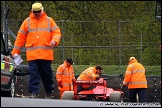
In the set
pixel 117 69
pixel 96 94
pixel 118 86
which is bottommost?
pixel 118 86

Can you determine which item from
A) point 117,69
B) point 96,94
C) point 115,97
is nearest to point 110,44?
point 117,69

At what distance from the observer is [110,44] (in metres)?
19.2

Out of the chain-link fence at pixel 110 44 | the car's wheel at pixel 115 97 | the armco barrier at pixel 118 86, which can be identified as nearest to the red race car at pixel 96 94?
the car's wheel at pixel 115 97

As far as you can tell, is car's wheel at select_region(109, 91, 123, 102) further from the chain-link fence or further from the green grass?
the chain-link fence

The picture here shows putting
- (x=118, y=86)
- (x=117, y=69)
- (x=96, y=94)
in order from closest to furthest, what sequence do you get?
(x=96, y=94) < (x=118, y=86) < (x=117, y=69)

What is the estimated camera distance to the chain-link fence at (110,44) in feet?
62.6

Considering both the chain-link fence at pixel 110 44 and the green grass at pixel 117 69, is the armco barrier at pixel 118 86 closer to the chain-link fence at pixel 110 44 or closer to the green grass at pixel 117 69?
the green grass at pixel 117 69

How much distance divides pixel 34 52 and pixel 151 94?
27.1 ft

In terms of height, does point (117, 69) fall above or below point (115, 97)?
above

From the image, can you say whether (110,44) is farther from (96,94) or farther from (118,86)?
(96,94)

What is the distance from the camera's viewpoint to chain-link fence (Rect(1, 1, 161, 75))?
1909 centimetres

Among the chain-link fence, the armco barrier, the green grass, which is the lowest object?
the armco barrier

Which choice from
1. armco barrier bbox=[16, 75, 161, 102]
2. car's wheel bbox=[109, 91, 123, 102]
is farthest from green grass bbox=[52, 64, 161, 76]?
car's wheel bbox=[109, 91, 123, 102]

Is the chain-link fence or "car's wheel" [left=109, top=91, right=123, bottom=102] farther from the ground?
the chain-link fence
